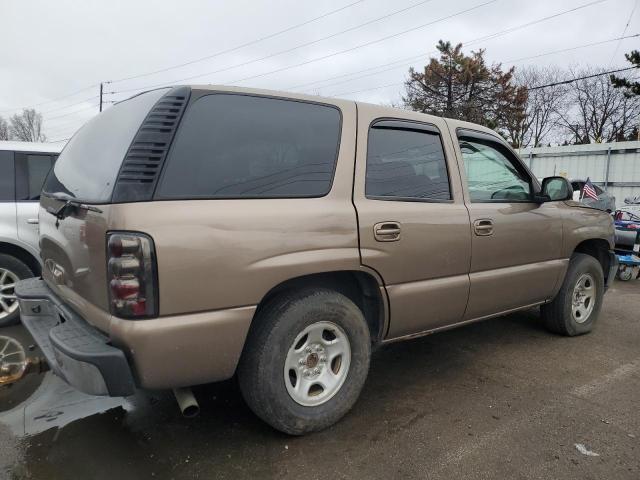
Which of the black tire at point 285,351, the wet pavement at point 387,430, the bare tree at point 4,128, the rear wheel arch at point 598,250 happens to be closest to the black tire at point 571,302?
the rear wheel arch at point 598,250

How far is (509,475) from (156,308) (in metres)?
1.97

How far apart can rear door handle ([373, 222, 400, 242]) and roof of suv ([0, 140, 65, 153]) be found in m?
3.95

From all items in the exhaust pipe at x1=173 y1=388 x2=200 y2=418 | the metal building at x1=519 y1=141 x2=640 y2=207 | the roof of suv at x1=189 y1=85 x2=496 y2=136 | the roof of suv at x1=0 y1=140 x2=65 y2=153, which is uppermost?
the metal building at x1=519 y1=141 x2=640 y2=207

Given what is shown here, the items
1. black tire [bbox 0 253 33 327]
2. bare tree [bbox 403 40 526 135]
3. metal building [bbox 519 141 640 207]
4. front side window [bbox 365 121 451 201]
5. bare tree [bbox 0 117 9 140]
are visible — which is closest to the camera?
front side window [bbox 365 121 451 201]

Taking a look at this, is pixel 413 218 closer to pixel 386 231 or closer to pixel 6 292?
pixel 386 231

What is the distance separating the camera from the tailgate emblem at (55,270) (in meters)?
2.64

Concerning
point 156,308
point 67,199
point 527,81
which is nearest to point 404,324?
point 156,308

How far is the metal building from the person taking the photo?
1459 centimetres

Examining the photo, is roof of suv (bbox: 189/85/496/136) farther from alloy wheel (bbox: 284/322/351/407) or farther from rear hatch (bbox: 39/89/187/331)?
alloy wheel (bbox: 284/322/351/407)

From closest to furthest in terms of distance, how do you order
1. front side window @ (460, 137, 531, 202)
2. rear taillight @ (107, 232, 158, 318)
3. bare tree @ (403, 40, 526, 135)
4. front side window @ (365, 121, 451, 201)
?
1. rear taillight @ (107, 232, 158, 318)
2. front side window @ (365, 121, 451, 201)
3. front side window @ (460, 137, 531, 202)
4. bare tree @ (403, 40, 526, 135)

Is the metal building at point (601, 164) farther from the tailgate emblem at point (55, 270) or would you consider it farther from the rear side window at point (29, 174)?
the tailgate emblem at point (55, 270)

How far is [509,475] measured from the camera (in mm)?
2414

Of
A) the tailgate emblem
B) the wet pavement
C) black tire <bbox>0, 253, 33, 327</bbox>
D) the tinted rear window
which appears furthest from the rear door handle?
black tire <bbox>0, 253, 33, 327</bbox>

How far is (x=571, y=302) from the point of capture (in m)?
4.43
